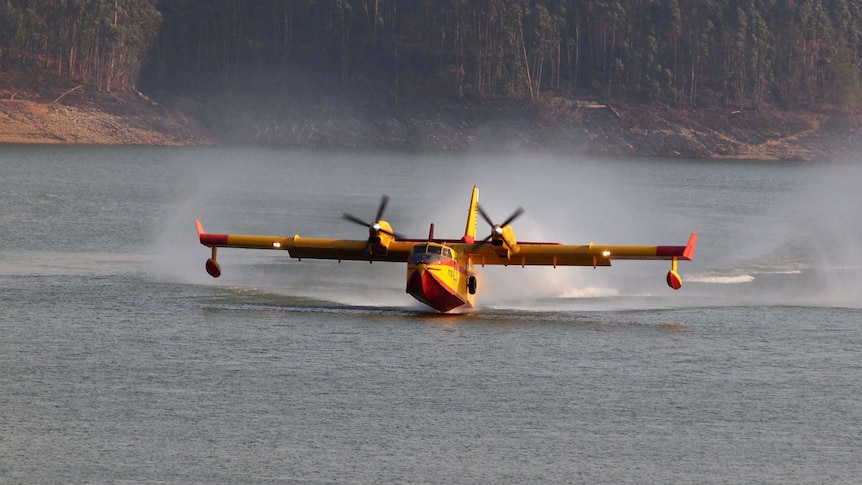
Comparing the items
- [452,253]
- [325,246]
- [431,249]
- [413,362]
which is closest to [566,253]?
[452,253]

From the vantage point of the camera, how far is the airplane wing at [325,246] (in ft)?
173

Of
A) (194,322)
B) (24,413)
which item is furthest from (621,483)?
(194,322)

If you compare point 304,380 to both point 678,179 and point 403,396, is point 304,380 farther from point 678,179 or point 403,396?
point 678,179

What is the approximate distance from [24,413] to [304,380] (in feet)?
27.0

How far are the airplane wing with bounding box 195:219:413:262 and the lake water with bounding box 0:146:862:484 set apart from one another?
6.79ft

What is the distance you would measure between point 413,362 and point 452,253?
891 cm

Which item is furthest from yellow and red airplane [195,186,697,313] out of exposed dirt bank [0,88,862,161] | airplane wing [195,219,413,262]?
exposed dirt bank [0,88,862,161]

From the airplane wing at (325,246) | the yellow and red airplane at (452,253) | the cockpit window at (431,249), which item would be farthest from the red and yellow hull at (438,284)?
the airplane wing at (325,246)

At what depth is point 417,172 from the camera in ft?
500

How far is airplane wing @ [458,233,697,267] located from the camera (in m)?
51.8

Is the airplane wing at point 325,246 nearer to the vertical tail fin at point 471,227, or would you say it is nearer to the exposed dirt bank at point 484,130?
the vertical tail fin at point 471,227

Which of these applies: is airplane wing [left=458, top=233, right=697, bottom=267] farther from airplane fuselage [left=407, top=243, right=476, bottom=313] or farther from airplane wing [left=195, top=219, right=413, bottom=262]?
airplane wing [left=195, top=219, right=413, bottom=262]

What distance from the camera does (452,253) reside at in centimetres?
5097

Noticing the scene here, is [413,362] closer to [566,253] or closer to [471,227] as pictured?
[566,253]
